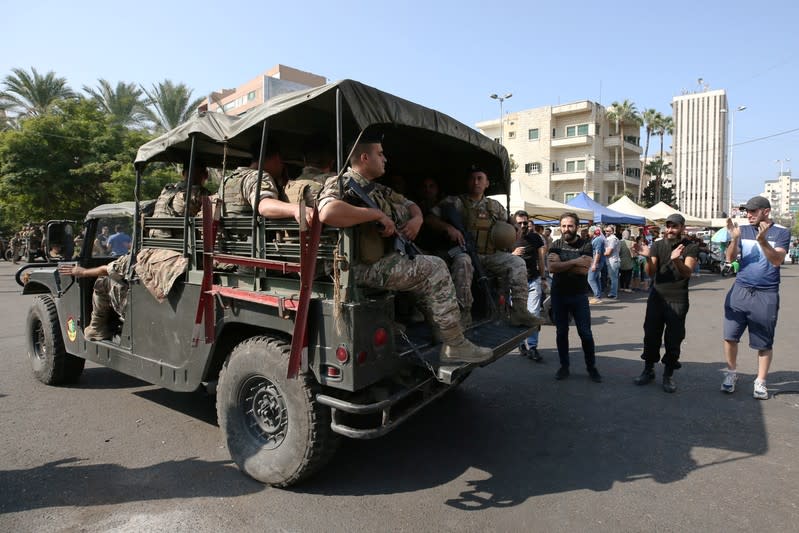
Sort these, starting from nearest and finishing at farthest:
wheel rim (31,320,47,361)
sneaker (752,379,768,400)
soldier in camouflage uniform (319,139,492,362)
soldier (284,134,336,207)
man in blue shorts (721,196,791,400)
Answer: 1. soldier in camouflage uniform (319,139,492,362)
2. soldier (284,134,336,207)
3. man in blue shorts (721,196,791,400)
4. sneaker (752,379,768,400)
5. wheel rim (31,320,47,361)

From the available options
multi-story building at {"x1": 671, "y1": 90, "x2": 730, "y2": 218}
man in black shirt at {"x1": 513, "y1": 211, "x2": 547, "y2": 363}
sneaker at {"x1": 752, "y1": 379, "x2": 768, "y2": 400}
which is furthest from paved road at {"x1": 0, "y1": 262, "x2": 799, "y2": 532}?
multi-story building at {"x1": 671, "y1": 90, "x2": 730, "y2": 218}

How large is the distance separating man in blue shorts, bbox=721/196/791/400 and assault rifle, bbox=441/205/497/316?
260cm

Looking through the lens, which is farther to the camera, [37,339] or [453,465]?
[37,339]

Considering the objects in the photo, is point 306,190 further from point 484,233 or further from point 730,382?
point 730,382

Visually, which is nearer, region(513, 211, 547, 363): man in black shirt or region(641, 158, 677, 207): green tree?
region(513, 211, 547, 363): man in black shirt

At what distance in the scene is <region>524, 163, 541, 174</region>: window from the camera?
5262 centimetres

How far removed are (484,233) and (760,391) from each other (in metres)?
3.14

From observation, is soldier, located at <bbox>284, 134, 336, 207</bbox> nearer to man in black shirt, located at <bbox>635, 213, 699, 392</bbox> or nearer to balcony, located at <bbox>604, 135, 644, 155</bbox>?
man in black shirt, located at <bbox>635, 213, 699, 392</bbox>

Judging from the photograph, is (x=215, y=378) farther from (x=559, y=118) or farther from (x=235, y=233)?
(x=559, y=118)

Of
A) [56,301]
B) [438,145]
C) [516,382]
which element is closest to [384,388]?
[438,145]

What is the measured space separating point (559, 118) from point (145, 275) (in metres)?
53.7

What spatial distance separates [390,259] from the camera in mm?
3053

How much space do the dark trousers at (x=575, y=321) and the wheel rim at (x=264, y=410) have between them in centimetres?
359

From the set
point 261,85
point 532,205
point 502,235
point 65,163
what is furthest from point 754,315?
point 261,85
